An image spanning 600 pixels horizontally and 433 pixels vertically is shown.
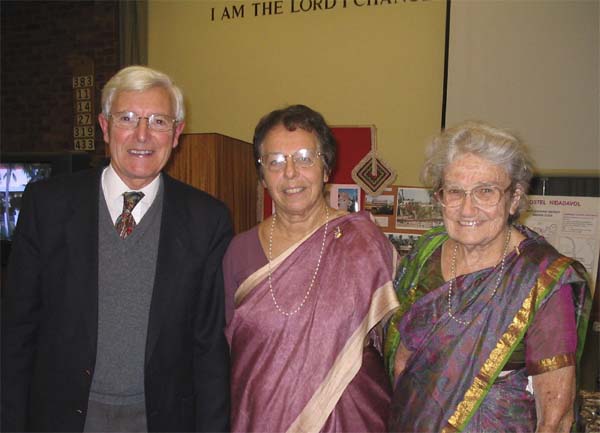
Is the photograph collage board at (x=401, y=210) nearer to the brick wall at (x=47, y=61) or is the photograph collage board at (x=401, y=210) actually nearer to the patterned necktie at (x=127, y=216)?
the patterned necktie at (x=127, y=216)

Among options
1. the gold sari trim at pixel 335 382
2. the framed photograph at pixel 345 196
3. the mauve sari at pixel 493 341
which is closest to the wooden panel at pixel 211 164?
the framed photograph at pixel 345 196

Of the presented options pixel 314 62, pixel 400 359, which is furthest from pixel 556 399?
pixel 314 62

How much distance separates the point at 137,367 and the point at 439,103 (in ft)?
9.60

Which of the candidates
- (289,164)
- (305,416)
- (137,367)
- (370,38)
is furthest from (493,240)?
(370,38)

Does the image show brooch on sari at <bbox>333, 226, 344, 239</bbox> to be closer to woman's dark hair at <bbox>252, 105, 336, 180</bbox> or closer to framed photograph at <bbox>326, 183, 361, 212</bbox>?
woman's dark hair at <bbox>252, 105, 336, 180</bbox>

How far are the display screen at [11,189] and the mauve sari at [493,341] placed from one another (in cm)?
310

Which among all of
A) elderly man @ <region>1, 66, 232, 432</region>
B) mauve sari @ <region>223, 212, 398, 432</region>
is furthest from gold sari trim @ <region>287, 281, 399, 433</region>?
elderly man @ <region>1, 66, 232, 432</region>

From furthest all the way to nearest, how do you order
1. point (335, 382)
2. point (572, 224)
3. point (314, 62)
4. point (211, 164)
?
1. point (314, 62)
2. point (572, 224)
3. point (211, 164)
4. point (335, 382)

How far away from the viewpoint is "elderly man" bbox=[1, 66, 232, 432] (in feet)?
4.54

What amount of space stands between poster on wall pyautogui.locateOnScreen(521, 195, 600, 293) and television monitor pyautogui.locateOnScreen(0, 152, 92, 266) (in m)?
2.99

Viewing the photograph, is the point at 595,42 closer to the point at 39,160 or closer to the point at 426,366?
the point at 426,366

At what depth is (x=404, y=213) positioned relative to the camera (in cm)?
358

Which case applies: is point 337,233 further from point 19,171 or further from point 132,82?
point 19,171

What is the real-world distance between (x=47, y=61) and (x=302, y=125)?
430 cm
